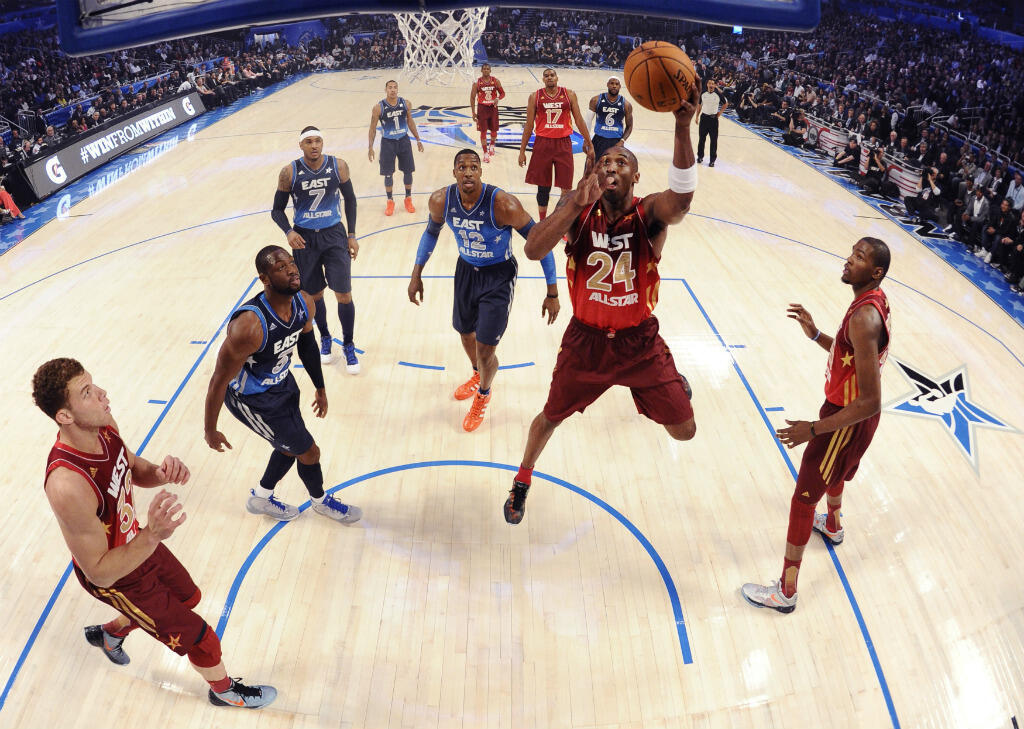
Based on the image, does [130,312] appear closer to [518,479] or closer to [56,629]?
[56,629]

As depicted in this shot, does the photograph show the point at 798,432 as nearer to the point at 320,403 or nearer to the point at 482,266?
the point at 482,266

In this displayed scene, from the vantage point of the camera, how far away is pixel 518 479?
14.4 feet

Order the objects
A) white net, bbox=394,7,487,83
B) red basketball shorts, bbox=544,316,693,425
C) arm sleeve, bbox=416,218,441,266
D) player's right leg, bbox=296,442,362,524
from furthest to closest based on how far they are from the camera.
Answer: white net, bbox=394,7,487,83, arm sleeve, bbox=416,218,441,266, player's right leg, bbox=296,442,362,524, red basketball shorts, bbox=544,316,693,425

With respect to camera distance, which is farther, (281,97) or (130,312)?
(281,97)

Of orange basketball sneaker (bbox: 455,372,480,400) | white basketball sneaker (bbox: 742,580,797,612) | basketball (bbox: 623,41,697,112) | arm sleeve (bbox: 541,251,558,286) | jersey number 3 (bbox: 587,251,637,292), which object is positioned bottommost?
white basketball sneaker (bbox: 742,580,797,612)

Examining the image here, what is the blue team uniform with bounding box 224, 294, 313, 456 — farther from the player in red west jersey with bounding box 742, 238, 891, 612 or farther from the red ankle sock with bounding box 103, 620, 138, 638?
the player in red west jersey with bounding box 742, 238, 891, 612

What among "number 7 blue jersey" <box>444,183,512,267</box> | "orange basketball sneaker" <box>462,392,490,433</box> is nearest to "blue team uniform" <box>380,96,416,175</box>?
"number 7 blue jersey" <box>444,183,512,267</box>

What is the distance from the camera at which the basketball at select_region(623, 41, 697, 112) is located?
3.09 meters

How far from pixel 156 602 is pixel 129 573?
0.21 meters

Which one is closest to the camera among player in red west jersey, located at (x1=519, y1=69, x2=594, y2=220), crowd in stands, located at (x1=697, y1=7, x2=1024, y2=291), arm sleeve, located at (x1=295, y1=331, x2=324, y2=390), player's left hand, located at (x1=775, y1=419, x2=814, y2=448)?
player's left hand, located at (x1=775, y1=419, x2=814, y2=448)

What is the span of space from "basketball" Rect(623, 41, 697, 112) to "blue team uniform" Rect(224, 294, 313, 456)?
6.96 feet

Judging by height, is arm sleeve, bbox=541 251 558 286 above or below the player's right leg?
above

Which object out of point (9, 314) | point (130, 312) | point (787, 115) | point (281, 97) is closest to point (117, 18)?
point (130, 312)

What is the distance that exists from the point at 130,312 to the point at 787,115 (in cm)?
1424
